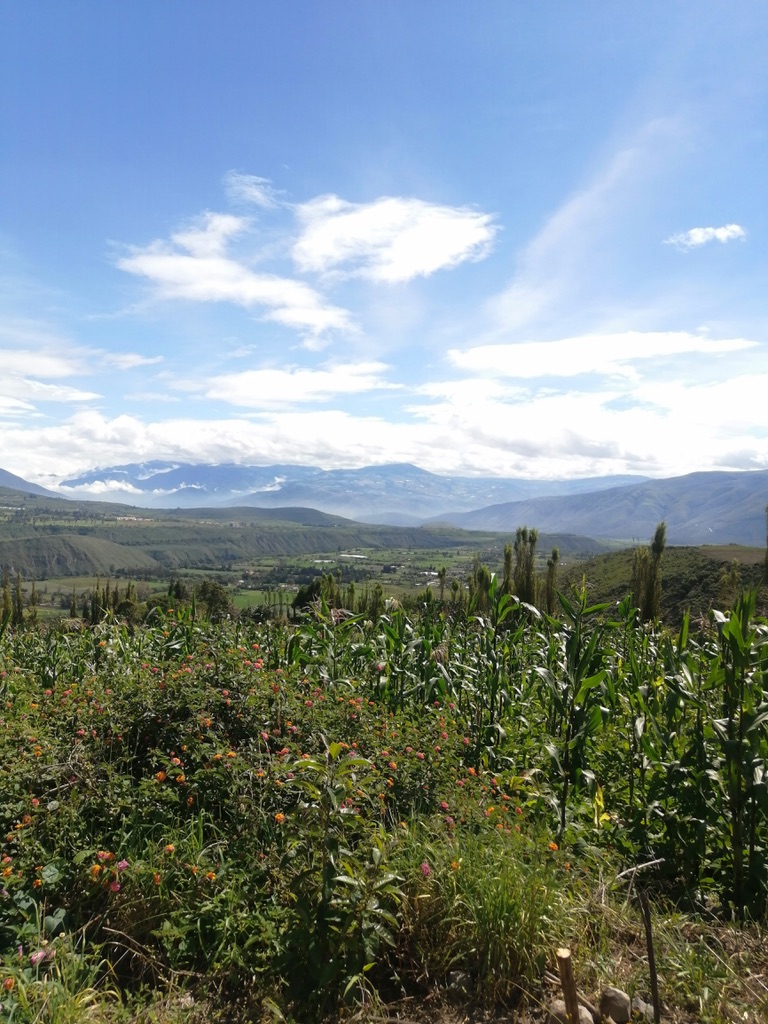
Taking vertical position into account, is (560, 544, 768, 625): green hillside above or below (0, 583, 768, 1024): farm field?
below

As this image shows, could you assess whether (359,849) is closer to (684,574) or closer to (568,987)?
(568,987)

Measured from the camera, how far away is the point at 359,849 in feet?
10.5

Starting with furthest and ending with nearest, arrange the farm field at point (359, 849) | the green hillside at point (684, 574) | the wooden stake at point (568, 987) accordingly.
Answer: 1. the green hillside at point (684, 574)
2. the farm field at point (359, 849)
3. the wooden stake at point (568, 987)

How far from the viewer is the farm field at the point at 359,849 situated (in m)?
2.85

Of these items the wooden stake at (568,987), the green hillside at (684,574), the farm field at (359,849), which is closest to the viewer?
the wooden stake at (568,987)

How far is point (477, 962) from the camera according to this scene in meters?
2.97

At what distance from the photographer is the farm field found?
9.36 feet

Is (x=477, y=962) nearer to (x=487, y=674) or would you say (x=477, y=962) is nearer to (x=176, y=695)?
(x=176, y=695)

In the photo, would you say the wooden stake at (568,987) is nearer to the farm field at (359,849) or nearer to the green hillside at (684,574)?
the farm field at (359,849)

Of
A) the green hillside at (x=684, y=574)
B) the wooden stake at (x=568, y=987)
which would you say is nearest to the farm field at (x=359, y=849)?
the wooden stake at (x=568, y=987)

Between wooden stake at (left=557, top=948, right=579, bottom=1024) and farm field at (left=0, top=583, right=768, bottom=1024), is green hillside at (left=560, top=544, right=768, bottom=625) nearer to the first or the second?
farm field at (left=0, top=583, right=768, bottom=1024)

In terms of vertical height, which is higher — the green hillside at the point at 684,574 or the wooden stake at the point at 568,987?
the wooden stake at the point at 568,987

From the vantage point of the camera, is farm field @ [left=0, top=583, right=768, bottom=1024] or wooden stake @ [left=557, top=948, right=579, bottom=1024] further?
farm field @ [left=0, top=583, right=768, bottom=1024]

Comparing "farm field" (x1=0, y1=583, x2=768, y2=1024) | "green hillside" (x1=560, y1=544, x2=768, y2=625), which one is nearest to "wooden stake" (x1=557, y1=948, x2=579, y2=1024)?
"farm field" (x1=0, y1=583, x2=768, y2=1024)
